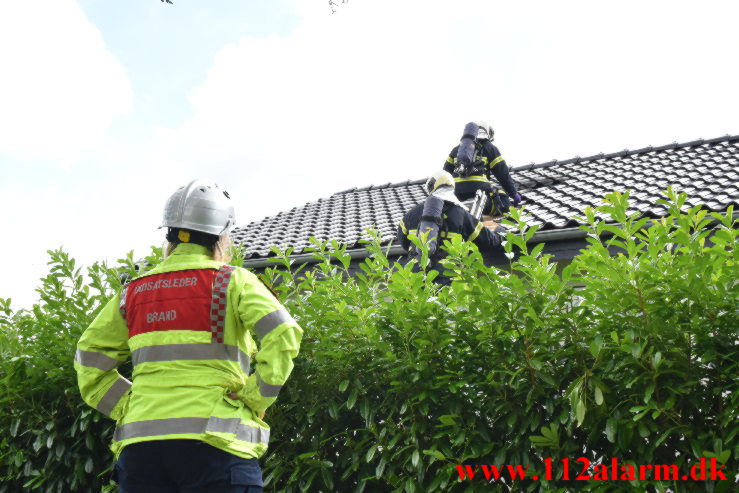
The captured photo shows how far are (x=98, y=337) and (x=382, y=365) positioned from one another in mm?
1292

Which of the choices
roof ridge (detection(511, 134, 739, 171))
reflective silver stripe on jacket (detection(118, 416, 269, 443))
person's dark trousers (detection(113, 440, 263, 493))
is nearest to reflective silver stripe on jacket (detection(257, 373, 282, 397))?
reflective silver stripe on jacket (detection(118, 416, 269, 443))

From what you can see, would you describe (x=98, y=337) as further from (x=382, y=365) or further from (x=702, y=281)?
(x=702, y=281)

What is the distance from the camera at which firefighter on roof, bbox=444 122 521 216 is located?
10.2 metres

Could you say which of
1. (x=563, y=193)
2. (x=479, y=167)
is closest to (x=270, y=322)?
(x=479, y=167)

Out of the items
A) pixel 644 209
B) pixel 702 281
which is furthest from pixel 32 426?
pixel 644 209

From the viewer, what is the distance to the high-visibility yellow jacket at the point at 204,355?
273cm

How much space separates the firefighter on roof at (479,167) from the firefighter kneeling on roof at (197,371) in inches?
294

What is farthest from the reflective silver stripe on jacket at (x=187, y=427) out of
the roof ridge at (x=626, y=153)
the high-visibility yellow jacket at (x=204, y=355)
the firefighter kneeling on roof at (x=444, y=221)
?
the roof ridge at (x=626, y=153)

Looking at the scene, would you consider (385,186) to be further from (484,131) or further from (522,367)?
(522,367)

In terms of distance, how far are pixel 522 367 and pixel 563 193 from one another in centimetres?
885

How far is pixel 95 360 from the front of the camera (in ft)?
10.4

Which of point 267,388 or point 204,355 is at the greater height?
point 204,355

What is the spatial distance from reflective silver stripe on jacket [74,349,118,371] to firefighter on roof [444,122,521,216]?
24.4ft

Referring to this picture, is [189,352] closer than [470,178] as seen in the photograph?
Yes
